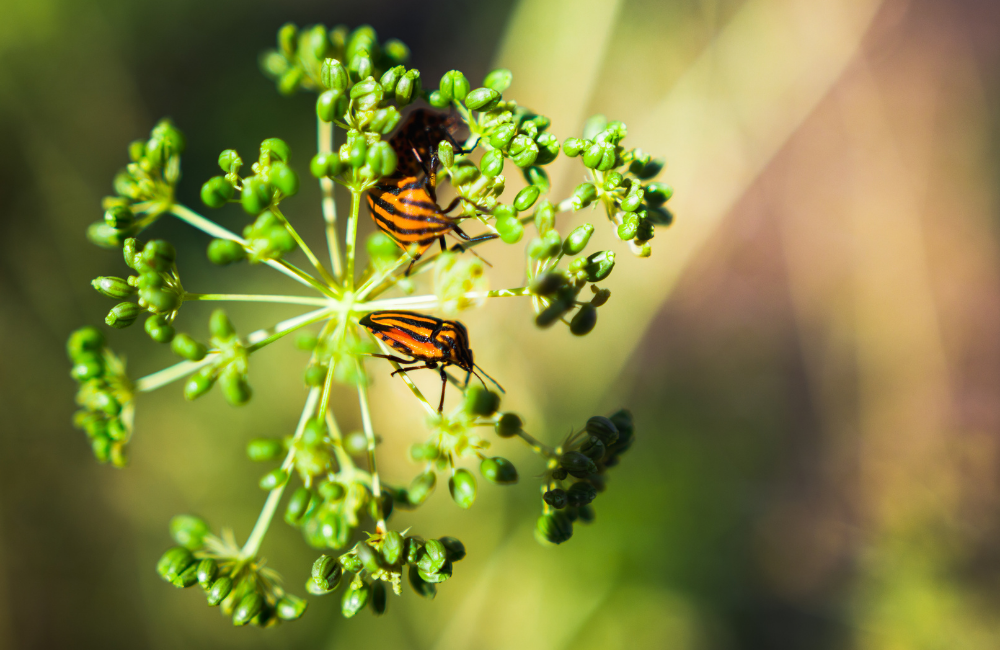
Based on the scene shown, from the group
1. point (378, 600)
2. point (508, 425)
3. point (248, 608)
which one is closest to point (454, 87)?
point (508, 425)

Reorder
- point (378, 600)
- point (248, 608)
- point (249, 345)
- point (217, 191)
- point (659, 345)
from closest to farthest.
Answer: point (217, 191), point (378, 600), point (248, 608), point (249, 345), point (659, 345)

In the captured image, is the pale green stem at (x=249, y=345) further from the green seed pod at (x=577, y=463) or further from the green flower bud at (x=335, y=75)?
the green seed pod at (x=577, y=463)

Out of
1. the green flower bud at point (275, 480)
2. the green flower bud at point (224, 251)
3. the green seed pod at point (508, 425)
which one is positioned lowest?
the green flower bud at point (275, 480)

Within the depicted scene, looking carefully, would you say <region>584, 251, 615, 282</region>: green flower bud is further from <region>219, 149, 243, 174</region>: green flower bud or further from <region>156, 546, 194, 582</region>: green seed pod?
<region>156, 546, 194, 582</region>: green seed pod

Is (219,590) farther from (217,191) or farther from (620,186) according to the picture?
(620,186)

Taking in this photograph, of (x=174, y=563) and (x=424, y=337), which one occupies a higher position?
(x=424, y=337)

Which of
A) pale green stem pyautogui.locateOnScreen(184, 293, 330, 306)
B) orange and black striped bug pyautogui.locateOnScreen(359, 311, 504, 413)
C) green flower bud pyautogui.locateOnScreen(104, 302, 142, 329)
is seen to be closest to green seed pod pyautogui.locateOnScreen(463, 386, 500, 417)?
orange and black striped bug pyautogui.locateOnScreen(359, 311, 504, 413)

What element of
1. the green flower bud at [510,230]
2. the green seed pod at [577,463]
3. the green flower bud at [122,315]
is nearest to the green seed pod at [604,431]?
the green seed pod at [577,463]
